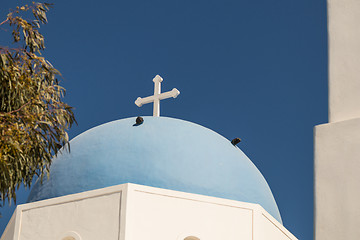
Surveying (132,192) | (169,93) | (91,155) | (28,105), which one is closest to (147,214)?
(132,192)

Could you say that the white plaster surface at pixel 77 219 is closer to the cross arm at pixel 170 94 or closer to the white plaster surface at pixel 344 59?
the cross arm at pixel 170 94

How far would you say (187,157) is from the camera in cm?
1142

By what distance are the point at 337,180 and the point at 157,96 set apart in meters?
9.83

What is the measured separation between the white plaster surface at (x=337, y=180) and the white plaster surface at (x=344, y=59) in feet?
0.42

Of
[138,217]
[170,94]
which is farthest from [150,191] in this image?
[170,94]

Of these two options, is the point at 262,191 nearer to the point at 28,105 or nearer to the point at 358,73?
the point at 28,105

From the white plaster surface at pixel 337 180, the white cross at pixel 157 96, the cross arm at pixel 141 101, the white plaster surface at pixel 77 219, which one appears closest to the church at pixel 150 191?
the white plaster surface at pixel 77 219

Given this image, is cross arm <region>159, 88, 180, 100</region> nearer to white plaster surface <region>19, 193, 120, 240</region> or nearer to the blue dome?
the blue dome

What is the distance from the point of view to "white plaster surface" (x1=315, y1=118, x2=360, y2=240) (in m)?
3.86

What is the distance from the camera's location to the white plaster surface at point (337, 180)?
3861mm

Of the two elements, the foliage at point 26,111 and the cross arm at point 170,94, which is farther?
the cross arm at point 170,94

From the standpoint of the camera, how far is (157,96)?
537 inches

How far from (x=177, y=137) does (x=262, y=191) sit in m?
1.96

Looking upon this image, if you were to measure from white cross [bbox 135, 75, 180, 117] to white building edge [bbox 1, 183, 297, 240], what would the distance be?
10.7 ft
